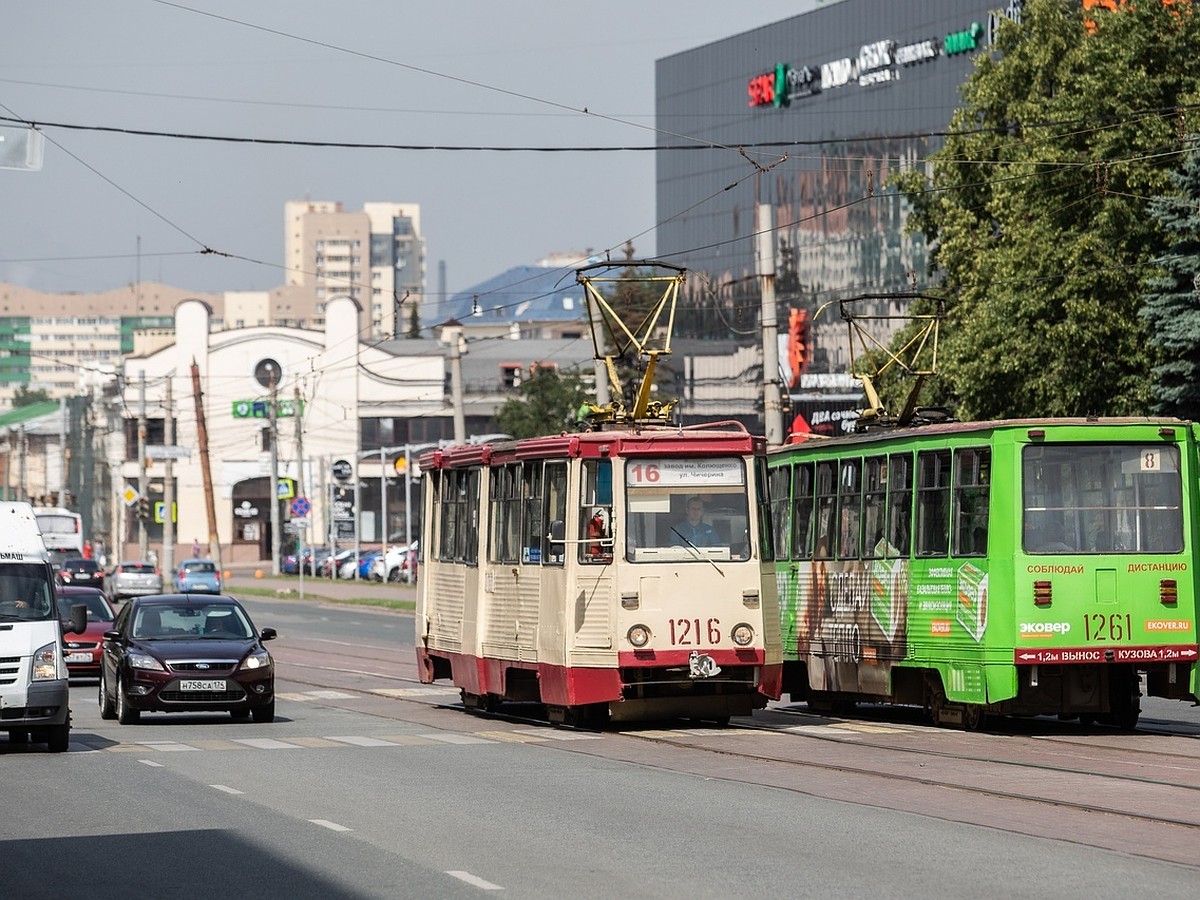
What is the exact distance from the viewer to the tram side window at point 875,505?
877 inches

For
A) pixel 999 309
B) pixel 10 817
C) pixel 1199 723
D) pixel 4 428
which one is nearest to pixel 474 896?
pixel 10 817

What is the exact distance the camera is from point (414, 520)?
397 ft

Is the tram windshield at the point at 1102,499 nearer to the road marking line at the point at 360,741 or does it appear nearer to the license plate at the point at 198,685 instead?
the road marking line at the point at 360,741

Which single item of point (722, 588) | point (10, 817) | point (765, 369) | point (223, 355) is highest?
point (223, 355)

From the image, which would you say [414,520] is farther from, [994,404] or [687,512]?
[687,512]

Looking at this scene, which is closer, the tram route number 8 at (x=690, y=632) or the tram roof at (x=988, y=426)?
the tram roof at (x=988, y=426)

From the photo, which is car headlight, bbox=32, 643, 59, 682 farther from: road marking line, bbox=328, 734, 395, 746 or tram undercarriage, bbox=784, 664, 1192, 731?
tram undercarriage, bbox=784, 664, 1192, 731

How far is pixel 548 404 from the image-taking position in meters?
86.1

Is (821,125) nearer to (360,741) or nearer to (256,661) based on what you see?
(256,661)

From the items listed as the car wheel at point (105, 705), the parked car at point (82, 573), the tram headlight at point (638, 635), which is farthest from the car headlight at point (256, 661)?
the parked car at point (82, 573)

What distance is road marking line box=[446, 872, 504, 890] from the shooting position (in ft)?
34.0

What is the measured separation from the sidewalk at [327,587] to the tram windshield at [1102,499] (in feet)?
162

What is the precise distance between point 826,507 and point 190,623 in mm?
7623

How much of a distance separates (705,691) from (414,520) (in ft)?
328
